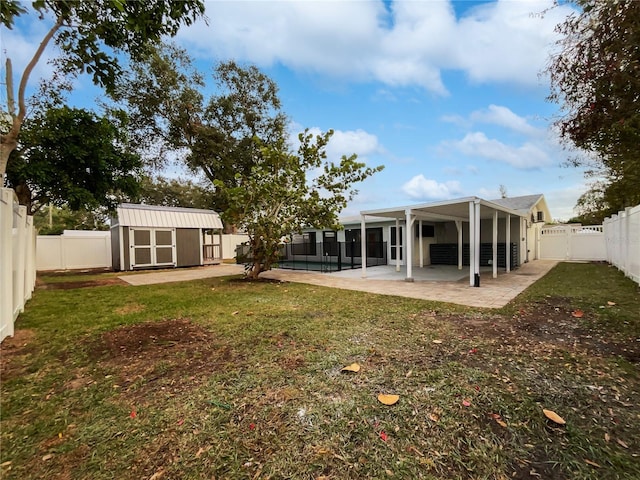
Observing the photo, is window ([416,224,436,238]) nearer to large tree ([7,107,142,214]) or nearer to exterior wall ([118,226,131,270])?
large tree ([7,107,142,214])

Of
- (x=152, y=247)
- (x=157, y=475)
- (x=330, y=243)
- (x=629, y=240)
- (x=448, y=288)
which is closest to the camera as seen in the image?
(x=157, y=475)

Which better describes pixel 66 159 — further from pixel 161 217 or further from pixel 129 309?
pixel 161 217

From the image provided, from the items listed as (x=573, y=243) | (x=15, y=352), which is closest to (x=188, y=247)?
(x=15, y=352)

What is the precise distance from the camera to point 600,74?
13.2ft

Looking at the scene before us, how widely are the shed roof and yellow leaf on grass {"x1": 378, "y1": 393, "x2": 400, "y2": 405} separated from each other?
45.8 ft

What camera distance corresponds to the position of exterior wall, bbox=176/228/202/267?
1522 cm

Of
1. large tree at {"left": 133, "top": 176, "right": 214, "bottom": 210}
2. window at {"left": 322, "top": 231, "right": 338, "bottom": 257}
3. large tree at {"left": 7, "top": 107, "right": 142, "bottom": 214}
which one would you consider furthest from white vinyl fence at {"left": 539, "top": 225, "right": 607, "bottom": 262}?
large tree at {"left": 133, "top": 176, "right": 214, "bottom": 210}

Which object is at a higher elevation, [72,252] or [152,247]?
[152,247]

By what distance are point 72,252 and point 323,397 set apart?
1859 centimetres

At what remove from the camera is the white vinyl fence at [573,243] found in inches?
586

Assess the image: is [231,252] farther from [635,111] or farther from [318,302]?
[635,111]

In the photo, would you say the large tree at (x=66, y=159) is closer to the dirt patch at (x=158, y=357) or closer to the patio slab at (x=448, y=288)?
the dirt patch at (x=158, y=357)

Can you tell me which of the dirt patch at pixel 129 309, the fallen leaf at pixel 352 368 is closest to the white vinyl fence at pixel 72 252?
the dirt patch at pixel 129 309

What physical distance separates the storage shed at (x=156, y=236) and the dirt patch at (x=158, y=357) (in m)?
10.5
